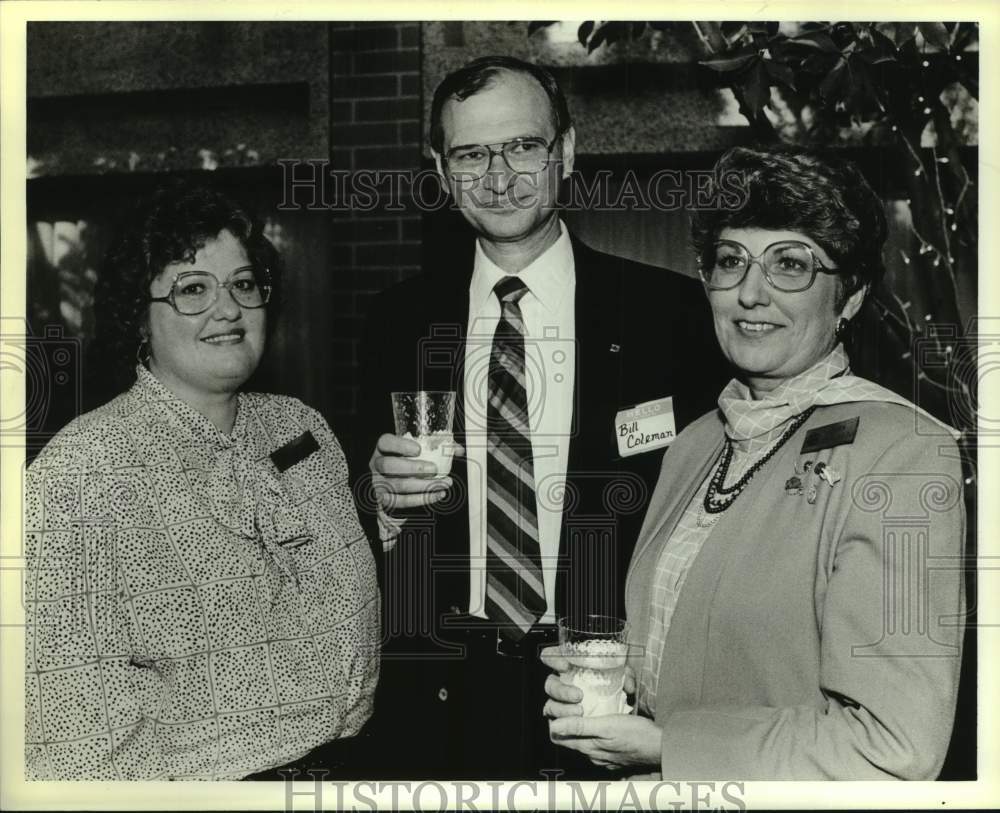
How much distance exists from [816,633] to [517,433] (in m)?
1.10

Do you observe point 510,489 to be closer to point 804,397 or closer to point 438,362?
point 438,362

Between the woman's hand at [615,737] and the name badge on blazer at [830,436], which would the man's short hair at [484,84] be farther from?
the woman's hand at [615,737]

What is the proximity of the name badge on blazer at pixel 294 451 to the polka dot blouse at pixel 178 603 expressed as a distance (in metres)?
0.03

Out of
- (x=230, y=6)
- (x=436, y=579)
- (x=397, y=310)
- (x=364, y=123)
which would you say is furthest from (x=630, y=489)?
(x=230, y=6)

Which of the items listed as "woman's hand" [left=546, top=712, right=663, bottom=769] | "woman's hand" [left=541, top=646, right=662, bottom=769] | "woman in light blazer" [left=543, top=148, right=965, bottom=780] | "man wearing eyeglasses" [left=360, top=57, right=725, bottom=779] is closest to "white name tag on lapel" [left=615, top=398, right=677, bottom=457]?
"man wearing eyeglasses" [left=360, top=57, right=725, bottom=779]

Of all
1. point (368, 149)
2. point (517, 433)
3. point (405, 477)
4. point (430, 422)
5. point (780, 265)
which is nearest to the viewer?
point (780, 265)

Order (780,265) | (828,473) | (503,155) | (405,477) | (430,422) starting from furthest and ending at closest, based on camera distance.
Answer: (503,155) < (405,477) < (430,422) < (780,265) < (828,473)

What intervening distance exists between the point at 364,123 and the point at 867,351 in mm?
1755

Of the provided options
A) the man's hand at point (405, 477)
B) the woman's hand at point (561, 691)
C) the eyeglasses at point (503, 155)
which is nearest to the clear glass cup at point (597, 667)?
the woman's hand at point (561, 691)

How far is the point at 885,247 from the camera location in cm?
344

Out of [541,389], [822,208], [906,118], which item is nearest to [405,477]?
[541,389]

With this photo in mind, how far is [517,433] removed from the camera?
11.2ft

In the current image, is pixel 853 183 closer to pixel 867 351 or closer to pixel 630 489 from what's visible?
pixel 867 351

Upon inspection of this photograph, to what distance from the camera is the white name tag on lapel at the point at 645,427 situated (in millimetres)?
3344
